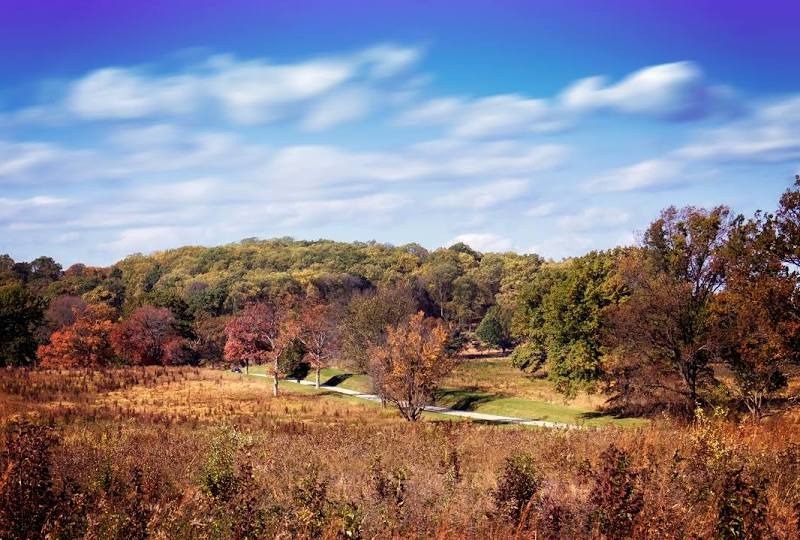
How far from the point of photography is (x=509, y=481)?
689 cm

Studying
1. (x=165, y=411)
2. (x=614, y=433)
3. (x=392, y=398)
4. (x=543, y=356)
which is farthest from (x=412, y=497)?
(x=543, y=356)

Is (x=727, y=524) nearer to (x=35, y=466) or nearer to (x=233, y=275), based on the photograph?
(x=35, y=466)

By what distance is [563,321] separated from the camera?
4188 cm

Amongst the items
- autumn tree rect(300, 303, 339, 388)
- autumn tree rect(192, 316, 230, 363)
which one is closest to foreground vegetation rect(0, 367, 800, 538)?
autumn tree rect(300, 303, 339, 388)

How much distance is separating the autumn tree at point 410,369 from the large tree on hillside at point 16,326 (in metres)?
40.5

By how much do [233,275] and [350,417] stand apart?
92.9 m

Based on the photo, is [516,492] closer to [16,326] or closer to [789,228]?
[789,228]

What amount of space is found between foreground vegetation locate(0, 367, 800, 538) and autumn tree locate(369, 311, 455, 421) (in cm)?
1993

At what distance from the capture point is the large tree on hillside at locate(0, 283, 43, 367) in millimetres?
57094

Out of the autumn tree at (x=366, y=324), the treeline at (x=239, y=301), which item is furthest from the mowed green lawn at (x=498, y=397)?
the treeline at (x=239, y=301)

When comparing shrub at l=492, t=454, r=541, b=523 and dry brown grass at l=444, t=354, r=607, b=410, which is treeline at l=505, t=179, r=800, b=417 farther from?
shrub at l=492, t=454, r=541, b=523

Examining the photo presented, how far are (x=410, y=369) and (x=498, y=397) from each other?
46.3 ft

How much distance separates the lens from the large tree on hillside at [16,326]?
57.1m

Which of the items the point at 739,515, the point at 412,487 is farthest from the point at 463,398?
the point at 739,515
